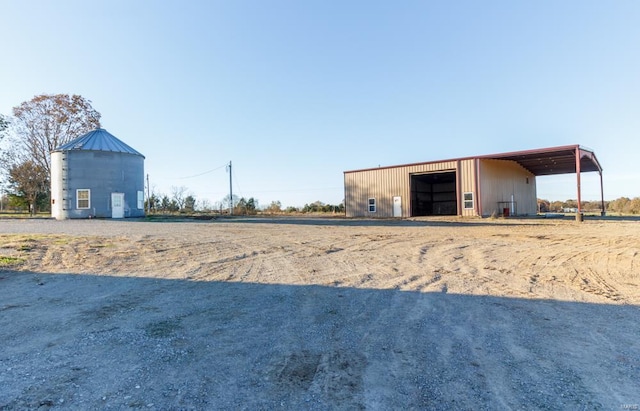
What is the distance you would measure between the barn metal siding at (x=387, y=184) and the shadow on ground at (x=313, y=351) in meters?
24.5

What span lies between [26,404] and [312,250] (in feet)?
25.5

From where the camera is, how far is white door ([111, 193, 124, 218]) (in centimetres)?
2759

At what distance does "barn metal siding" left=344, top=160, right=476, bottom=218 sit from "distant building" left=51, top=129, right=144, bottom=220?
1993 cm

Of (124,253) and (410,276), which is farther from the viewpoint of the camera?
(124,253)

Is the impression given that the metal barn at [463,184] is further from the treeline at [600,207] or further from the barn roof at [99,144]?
the barn roof at [99,144]

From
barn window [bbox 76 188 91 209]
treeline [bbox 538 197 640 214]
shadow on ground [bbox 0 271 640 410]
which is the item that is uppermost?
barn window [bbox 76 188 91 209]

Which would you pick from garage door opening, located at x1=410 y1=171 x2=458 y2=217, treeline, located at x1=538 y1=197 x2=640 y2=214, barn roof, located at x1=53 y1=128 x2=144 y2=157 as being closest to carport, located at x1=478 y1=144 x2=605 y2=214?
treeline, located at x1=538 y1=197 x2=640 y2=214

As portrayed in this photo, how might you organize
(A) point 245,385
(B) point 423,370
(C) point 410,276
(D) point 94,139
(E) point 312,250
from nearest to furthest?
(A) point 245,385, (B) point 423,370, (C) point 410,276, (E) point 312,250, (D) point 94,139

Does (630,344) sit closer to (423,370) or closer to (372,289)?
(423,370)

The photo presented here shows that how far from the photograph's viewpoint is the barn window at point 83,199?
27.1 metres

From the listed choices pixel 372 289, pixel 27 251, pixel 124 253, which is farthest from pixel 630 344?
pixel 27 251

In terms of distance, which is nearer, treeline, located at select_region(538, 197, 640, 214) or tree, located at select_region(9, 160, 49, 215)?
tree, located at select_region(9, 160, 49, 215)

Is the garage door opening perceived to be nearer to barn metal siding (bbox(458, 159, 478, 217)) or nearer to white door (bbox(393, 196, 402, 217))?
white door (bbox(393, 196, 402, 217))

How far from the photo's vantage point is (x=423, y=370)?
307cm
